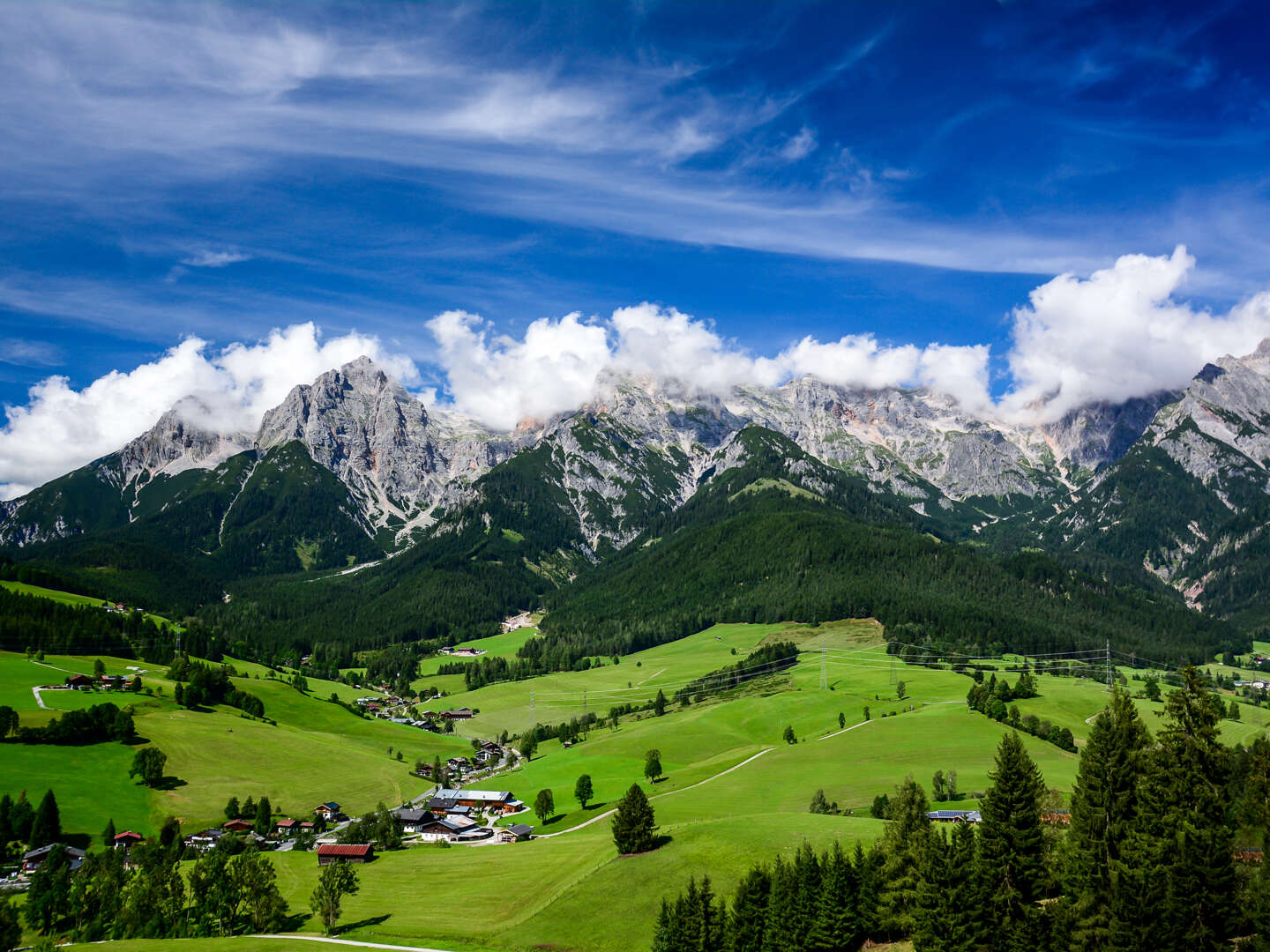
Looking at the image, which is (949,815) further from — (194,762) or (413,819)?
(194,762)

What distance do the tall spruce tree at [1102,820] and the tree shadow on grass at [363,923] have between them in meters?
64.0

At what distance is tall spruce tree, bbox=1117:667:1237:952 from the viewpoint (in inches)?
1890

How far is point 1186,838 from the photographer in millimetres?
49031

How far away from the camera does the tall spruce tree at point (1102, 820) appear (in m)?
51.1

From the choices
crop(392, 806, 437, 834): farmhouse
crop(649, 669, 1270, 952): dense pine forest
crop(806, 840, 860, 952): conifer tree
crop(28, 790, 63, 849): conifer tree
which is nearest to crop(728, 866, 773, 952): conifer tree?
crop(649, 669, 1270, 952): dense pine forest

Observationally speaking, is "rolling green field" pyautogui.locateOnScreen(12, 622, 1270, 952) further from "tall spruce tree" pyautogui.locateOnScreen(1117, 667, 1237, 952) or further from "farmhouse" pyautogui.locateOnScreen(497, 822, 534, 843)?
"tall spruce tree" pyautogui.locateOnScreen(1117, 667, 1237, 952)

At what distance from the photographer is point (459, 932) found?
263 ft

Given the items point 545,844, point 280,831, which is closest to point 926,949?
point 545,844

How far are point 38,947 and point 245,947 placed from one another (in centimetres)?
1541

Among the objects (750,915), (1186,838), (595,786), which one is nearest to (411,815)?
(595,786)

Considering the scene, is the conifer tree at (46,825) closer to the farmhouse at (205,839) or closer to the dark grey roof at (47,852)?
the dark grey roof at (47,852)

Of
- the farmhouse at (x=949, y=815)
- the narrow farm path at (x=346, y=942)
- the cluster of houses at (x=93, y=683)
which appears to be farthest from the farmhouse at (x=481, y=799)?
the cluster of houses at (x=93, y=683)

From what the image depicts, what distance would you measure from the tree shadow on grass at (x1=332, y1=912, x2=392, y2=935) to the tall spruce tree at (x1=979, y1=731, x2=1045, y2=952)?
5824 cm

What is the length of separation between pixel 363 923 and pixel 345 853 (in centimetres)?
3069
